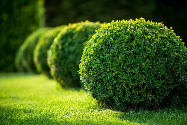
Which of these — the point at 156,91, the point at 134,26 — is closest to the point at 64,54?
the point at 134,26

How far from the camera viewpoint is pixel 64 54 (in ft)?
25.4

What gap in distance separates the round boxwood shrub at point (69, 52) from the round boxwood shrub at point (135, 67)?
2773 mm

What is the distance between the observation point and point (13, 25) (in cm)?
1750

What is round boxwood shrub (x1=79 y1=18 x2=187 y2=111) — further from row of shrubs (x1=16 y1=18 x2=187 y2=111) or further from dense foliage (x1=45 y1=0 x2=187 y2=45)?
dense foliage (x1=45 y1=0 x2=187 y2=45)

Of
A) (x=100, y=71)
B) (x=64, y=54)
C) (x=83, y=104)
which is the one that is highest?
(x=64, y=54)

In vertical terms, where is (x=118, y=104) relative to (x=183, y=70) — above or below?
below

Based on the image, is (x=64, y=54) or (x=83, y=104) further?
(x=64, y=54)

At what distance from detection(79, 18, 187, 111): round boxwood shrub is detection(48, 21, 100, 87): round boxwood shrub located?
2.77 meters

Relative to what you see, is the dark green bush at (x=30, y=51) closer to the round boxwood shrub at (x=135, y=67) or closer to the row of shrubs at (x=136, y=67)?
the row of shrubs at (x=136, y=67)

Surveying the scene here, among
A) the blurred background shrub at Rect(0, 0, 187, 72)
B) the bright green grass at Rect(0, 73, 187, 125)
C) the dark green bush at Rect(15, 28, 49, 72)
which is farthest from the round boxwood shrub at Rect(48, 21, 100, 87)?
the blurred background shrub at Rect(0, 0, 187, 72)

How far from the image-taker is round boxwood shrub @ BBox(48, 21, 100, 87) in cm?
764

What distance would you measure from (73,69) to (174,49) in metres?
3.92

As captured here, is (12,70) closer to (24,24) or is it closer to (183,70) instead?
(24,24)

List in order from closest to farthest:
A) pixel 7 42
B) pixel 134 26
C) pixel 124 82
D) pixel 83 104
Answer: pixel 124 82 → pixel 134 26 → pixel 83 104 → pixel 7 42
